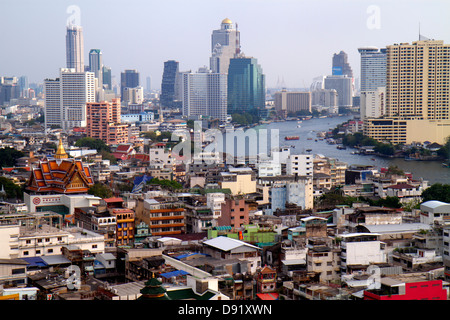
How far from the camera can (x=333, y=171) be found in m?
8.37

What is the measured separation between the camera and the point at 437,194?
6086 millimetres

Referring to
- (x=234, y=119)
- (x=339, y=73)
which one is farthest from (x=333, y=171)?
(x=339, y=73)

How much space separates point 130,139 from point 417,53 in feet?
19.5

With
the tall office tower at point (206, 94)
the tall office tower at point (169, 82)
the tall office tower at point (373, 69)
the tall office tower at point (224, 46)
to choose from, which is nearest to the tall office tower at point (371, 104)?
the tall office tower at point (224, 46)

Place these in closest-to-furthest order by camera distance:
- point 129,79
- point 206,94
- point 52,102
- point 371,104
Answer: point 371,104, point 52,102, point 206,94, point 129,79

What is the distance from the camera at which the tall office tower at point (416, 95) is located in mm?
13969

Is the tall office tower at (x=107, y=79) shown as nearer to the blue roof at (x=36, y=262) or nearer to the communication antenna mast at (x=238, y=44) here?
the communication antenna mast at (x=238, y=44)

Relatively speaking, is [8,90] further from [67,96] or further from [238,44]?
[238,44]

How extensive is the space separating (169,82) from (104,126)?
12188 mm

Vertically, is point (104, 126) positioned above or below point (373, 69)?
below

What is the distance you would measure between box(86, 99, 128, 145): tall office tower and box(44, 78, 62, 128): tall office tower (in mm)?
3055

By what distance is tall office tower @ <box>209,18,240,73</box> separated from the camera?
2020 cm

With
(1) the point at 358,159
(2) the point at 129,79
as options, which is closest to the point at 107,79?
(2) the point at 129,79

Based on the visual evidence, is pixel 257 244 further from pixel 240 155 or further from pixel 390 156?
pixel 390 156
